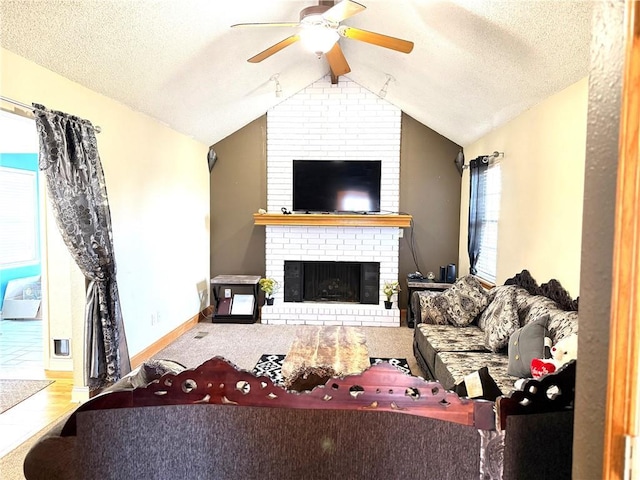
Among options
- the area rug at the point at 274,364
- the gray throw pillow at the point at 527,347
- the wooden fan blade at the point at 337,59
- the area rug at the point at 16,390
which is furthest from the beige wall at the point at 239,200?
the gray throw pillow at the point at 527,347

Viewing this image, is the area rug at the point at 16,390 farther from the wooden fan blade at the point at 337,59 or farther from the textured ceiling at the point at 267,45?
the wooden fan blade at the point at 337,59

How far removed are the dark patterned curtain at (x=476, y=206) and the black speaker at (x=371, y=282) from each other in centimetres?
132

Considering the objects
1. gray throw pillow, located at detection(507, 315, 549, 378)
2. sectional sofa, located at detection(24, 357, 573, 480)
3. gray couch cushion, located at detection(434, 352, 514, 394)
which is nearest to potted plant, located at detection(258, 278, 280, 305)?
gray couch cushion, located at detection(434, 352, 514, 394)

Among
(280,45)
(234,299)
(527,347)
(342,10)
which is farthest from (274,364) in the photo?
(342,10)

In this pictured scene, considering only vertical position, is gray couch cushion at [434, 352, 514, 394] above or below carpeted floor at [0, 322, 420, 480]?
above

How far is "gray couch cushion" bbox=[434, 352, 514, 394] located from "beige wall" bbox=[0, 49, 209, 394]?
2658 millimetres

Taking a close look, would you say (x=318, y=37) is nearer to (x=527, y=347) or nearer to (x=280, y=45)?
(x=280, y=45)

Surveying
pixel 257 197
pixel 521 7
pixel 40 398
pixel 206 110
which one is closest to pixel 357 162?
pixel 257 197

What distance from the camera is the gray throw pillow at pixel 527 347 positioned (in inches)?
94.6

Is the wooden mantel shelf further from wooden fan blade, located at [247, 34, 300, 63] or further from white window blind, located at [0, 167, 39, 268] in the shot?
white window blind, located at [0, 167, 39, 268]

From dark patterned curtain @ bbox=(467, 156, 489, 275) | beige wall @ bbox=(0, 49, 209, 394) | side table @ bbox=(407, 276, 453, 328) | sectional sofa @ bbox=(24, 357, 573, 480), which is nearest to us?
sectional sofa @ bbox=(24, 357, 573, 480)

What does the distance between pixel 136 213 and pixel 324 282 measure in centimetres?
277

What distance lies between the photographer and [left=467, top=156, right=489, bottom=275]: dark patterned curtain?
4.54 metres

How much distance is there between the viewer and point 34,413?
2.93 m
